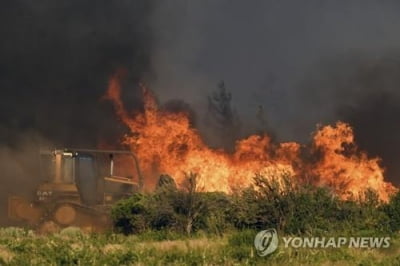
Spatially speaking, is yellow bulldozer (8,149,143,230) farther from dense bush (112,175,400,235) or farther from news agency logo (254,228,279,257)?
news agency logo (254,228,279,257)

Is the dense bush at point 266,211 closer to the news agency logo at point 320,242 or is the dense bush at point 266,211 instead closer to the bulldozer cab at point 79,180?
the news agency logo at point 320,242

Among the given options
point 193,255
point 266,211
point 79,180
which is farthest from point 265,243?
point 79,180

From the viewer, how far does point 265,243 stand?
60.3 ft

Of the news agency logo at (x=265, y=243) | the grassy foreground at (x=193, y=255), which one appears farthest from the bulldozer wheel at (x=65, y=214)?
the news agency logo at (x=265, y=243)

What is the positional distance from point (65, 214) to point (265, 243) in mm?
16274

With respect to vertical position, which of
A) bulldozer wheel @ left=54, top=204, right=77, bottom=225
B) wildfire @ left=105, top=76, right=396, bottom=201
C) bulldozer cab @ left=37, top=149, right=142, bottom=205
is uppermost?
wildfire @ left=105, top=76, right=396, bottom=201

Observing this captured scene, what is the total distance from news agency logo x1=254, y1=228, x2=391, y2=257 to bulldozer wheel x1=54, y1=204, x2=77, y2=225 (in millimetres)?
14608

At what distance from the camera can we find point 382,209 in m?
25.0

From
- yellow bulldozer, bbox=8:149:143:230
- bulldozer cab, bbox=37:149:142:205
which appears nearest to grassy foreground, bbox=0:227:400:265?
yellow bulldozer, bbox=8:149:143:230

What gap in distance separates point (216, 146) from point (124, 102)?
914 centimetres

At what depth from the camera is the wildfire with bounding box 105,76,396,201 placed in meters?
44.3

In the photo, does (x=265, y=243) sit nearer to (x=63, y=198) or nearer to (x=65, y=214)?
(x=65, y=214)

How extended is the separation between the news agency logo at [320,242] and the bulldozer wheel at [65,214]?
14608mm

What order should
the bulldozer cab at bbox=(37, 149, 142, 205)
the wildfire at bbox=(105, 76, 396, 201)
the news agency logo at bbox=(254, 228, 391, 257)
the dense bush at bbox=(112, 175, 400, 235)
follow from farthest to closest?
the wildfire at bbox=(105, 76, 396, 201) < the bulldozer cab at bbox=(37, 149, 142, 205) < the dense bush at bbox=(112, 175, 400, 235) < the news agency logo at bbox=(254, 228, 391, 257)
